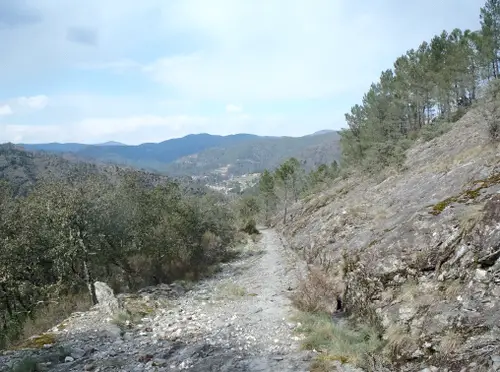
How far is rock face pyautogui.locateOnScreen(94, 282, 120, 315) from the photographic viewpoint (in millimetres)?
16344

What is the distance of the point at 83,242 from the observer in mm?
20109

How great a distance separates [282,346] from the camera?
39.6 feet

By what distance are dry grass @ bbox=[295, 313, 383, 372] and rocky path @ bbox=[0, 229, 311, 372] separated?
0.46 meters

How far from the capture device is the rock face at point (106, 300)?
16.3 m

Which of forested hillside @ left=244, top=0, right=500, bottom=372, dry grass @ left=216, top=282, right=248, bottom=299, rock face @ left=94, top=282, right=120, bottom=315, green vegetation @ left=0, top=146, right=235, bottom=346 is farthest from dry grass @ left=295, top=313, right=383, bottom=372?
green vegetation @ left=0, top=146, right=235, bottom=346

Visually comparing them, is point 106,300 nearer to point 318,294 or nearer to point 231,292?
point 231,292

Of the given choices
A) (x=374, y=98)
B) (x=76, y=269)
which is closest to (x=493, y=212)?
(x=76, y=269)

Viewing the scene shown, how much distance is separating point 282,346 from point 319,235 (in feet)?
50.5

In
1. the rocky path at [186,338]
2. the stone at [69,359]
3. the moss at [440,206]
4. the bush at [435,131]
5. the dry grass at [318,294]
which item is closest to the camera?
the rocky path at [186,338]

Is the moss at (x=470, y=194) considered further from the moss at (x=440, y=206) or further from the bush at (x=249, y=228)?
the bush at (x=249, y=228)

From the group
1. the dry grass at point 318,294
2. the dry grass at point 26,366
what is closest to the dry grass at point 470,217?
the dry grass at point 318,294

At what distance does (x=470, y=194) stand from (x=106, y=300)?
1539cm

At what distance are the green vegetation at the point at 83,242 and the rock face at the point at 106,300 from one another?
2.16 m

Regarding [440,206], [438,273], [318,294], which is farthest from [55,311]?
[440,206]
